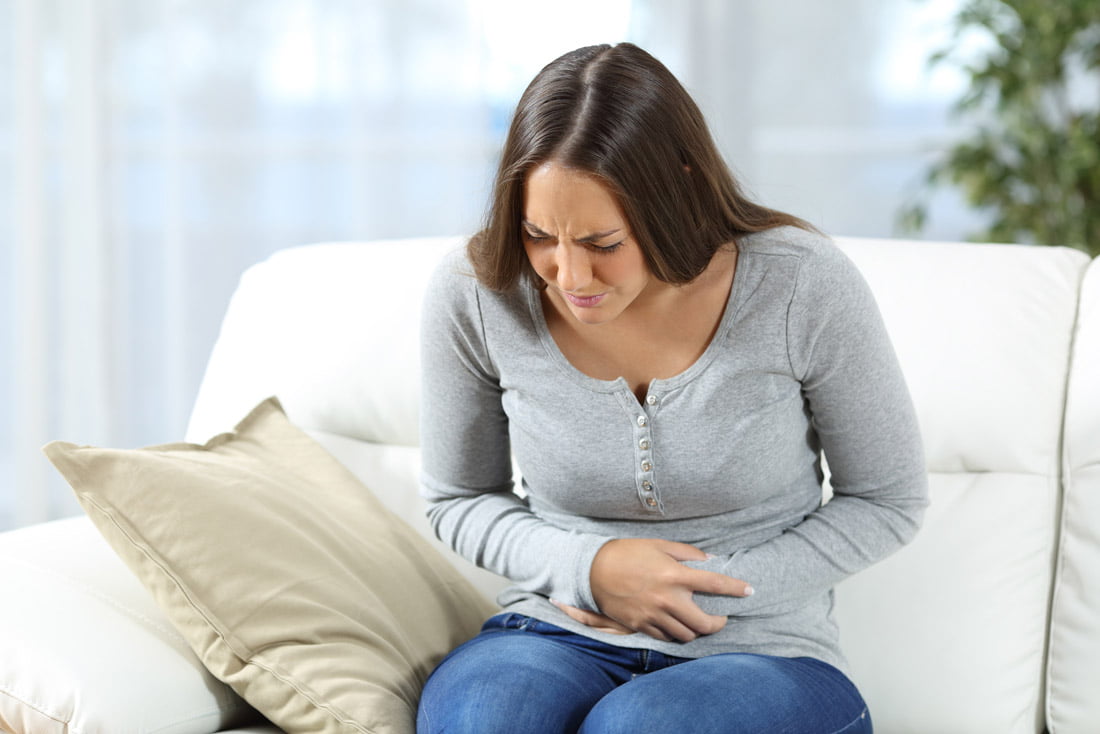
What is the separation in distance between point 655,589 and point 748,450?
0.56ft

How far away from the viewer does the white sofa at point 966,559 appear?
116 cm

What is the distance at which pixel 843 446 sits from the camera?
1.15m

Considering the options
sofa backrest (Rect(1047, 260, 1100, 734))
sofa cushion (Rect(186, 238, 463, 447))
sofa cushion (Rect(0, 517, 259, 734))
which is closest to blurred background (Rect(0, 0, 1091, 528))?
sofa cushion (Rect(186, 238, 463, 447))

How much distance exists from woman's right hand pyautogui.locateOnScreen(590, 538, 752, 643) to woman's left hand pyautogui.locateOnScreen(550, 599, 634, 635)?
0.02 meters

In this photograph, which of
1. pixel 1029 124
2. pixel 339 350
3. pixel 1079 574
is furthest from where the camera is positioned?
pixel 1029 124

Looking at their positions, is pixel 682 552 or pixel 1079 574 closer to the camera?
pixel 682 552

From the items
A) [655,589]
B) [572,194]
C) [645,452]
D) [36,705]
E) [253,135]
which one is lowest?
[36,705]

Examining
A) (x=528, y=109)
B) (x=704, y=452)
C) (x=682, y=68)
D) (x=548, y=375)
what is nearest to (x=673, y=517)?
(x=704, y=452)

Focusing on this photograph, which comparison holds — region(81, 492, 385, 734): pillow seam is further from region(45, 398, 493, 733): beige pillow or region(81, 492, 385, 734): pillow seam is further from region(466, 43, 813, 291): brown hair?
region(466, 43, 813, 291): brown hair

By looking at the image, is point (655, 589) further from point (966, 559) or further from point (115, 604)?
point (115, 604)

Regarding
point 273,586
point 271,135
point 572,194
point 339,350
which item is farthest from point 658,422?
point 271,135

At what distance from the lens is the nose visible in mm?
1046

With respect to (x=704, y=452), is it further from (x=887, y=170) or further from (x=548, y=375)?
(x=887, y=170)

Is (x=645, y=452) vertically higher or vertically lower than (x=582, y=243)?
lower
